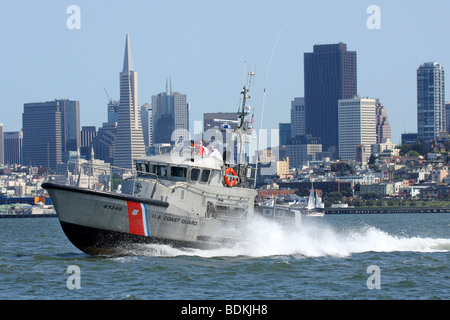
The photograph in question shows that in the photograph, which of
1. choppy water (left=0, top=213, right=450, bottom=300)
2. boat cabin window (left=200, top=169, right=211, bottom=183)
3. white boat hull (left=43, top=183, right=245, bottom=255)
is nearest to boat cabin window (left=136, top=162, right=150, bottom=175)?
boat cabin window (left=200, top=169, right=211, bottom=183)

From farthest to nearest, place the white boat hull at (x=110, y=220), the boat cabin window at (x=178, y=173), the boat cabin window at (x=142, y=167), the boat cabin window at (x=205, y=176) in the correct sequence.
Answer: the boat cabin window at (x=142, y=167) < the boat cabin window at (x=205, y=176) < the boat cabin window at (x=178, y=173) < the white boat hull at (x=110, y=220)

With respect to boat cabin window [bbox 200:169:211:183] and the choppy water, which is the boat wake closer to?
the choppy water

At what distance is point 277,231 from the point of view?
1436 inches

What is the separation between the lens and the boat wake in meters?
33.2

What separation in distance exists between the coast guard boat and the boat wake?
0.37m

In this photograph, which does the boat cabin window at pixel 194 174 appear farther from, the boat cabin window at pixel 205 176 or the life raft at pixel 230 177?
the life raft at pixel 230 177

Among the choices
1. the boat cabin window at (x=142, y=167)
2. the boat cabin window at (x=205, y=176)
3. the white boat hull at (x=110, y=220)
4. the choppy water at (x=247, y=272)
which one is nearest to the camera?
the choppy water at (x=247, y=272)

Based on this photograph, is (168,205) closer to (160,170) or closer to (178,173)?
(178,173)

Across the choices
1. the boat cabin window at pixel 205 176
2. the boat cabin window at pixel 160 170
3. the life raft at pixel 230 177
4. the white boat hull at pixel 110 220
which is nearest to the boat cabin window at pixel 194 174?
the boat cabin window at pixel 205 176

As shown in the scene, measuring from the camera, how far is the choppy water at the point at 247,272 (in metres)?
25.5

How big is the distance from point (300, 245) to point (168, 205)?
7.64 m
